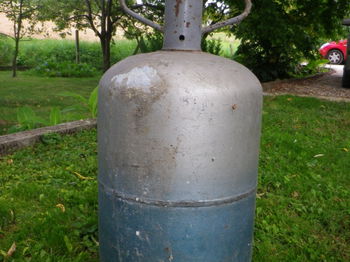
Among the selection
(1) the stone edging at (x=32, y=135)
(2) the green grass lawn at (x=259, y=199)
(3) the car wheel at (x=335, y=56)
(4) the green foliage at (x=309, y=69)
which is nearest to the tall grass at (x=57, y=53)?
(4) the green foliage at (x=309, y=69)

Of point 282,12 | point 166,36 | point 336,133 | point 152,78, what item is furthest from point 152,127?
point 282,12

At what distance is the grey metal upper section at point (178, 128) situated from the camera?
1524 mm

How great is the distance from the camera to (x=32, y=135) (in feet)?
13.8

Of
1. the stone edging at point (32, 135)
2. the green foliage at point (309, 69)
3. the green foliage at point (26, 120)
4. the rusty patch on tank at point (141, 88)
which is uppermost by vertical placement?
the rusty patch on tank at point (141, 88)

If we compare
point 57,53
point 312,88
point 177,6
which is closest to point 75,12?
point 57,53

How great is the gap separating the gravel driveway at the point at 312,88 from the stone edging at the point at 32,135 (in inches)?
169

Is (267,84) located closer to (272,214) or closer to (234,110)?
(272,214)

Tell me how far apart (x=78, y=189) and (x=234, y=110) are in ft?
6.45

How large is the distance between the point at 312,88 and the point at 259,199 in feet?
21.1

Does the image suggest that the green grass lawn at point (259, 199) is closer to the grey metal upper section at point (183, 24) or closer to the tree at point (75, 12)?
the grey metal upper section at point (183, 24)

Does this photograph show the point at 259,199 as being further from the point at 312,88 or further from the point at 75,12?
the point at 75,12

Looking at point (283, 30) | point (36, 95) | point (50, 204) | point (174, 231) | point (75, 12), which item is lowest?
point (50, 204)

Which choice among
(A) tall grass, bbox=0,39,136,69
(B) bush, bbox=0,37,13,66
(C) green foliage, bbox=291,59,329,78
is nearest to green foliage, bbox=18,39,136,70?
(A) tall grass, bbox=0,39,136,69

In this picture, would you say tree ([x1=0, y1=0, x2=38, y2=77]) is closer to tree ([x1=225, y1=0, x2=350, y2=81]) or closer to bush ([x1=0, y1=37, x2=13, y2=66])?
bush ([x1=0, y1=37, x2=13, y2=66])
